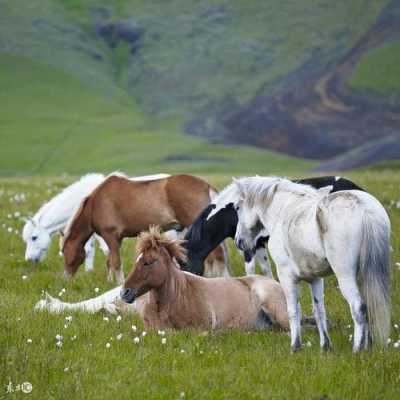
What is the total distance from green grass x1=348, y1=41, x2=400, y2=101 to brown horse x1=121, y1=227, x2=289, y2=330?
3238 inches

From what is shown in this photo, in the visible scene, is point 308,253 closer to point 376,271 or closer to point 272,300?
point 376,271

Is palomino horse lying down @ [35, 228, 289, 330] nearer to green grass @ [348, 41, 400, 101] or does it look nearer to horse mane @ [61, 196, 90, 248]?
horse mane @ [61, 196, 90, 248]

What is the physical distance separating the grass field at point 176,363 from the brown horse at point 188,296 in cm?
41

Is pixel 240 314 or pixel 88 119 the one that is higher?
pixel 240 314

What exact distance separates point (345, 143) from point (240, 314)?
78065mm

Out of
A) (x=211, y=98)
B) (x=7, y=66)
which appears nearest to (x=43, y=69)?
(x=7, y=66)

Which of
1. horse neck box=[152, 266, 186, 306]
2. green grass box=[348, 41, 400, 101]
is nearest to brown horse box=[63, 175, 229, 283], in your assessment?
horse neck box=[152, 266, 186, 306]

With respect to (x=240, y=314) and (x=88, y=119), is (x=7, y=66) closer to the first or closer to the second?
(x=88, y=119)

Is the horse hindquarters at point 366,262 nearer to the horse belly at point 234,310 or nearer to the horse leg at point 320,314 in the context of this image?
the horse leg at point 320,314

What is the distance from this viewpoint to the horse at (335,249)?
853cm

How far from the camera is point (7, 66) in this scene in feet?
362

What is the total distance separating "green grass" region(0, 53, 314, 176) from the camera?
77688 mm

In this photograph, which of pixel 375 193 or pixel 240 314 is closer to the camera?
pixel 240 314

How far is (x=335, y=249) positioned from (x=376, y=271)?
0.50 metres
